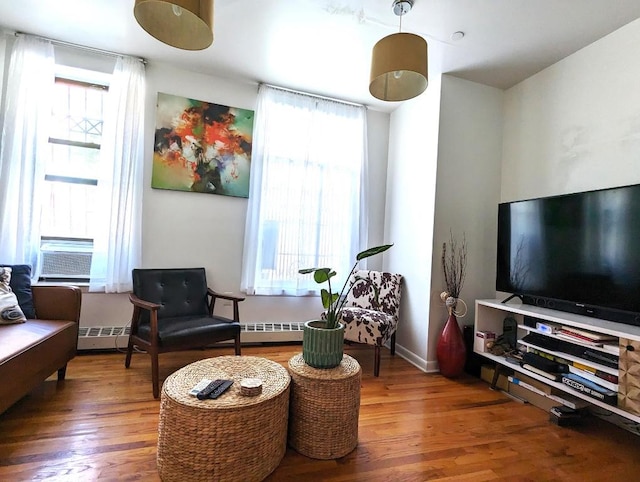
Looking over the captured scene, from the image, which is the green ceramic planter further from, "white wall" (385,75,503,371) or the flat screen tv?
the flat screen tv

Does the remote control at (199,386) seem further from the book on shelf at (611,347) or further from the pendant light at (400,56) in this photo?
the book on shelf at (611,347)

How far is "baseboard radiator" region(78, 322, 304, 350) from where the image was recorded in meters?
2.83

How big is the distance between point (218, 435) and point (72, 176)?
9.11 ft

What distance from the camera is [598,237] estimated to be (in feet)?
6.77

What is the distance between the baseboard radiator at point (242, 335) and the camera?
9.30 feet

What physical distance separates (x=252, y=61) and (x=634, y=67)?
9.34 feet

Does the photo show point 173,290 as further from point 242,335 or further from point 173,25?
point 173,25

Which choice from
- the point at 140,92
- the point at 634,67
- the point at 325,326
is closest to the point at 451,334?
the point at 325,326

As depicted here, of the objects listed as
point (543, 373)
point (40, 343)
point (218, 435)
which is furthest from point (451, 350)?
point (40, 343)

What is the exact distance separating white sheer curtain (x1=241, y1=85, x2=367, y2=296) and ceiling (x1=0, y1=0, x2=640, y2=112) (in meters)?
0.43

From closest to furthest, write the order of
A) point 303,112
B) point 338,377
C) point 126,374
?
1. point 338,377
2. point 126,374
3. point 303,112

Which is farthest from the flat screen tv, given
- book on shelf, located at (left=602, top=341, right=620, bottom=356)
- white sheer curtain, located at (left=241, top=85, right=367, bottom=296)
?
white sheer curtain, located at (left=241, top=85, right=367, bottom=296)

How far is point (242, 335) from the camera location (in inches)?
126

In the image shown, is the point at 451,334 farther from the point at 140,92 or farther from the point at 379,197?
the point at 140,92
